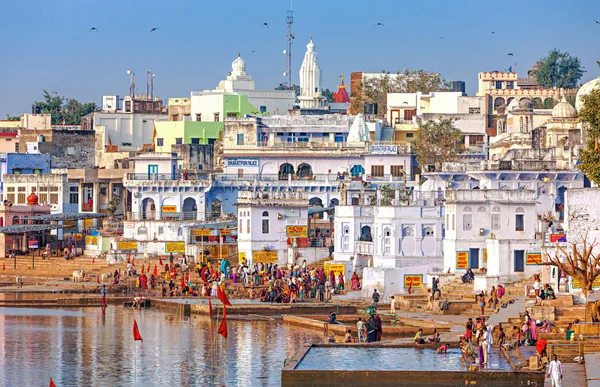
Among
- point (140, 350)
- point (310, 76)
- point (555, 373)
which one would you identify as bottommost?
point (140, 350)

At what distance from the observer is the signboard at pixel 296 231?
198ft

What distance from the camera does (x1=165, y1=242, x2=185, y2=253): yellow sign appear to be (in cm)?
6569

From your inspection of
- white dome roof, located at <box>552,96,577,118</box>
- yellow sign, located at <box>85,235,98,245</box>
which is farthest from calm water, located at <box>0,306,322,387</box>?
white dome roof, located at <box>552,96,577,118</box>

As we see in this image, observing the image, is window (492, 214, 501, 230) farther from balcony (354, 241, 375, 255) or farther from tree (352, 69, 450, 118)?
tree (352, 69, 450, 118)

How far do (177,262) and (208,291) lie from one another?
30.1 feet

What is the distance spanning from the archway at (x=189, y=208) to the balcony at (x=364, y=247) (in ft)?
58.2

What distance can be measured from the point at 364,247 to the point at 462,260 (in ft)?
19.4

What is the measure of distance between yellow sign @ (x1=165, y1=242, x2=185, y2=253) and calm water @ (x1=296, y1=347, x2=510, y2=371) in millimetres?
28370

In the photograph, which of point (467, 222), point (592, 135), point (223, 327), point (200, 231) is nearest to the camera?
point (223, 327)

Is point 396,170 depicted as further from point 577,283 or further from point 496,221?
point 577,283

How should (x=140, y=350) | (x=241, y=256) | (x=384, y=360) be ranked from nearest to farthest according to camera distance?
(x=384, y=360), (x=140, y=350), (x=241, y=256)

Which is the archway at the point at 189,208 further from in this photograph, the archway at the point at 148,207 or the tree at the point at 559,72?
the tree at the point at 559,72

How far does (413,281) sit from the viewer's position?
50750 mm

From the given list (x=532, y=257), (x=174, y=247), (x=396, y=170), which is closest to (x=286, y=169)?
(x=396, y=170)
